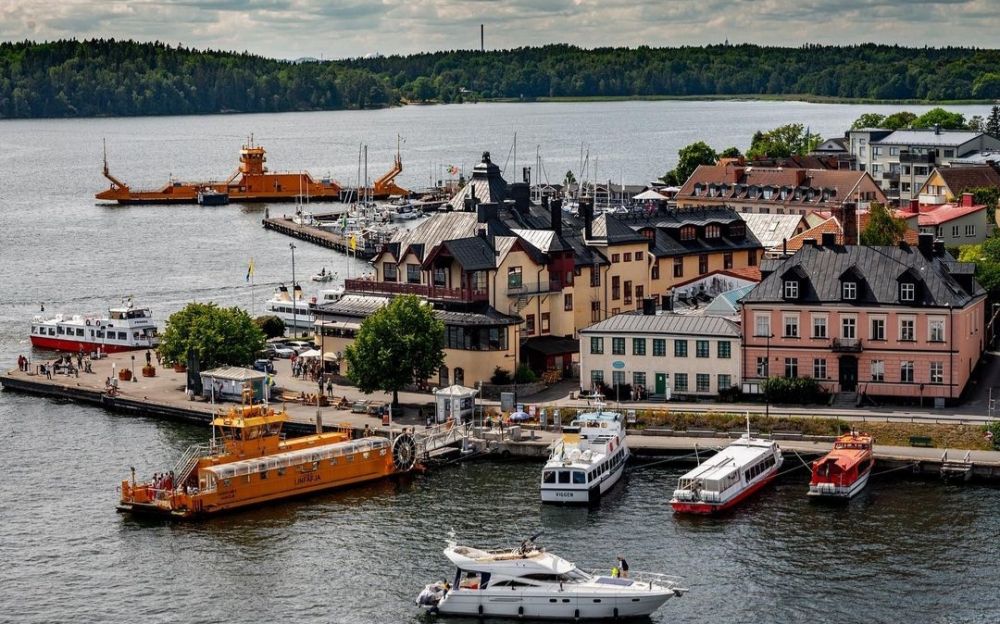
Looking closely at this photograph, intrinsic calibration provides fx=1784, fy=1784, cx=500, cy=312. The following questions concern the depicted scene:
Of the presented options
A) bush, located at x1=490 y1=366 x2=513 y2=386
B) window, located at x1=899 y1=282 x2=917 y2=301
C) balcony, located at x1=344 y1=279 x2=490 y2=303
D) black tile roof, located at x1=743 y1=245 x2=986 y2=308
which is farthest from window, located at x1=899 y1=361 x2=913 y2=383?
balcony, located at x1=344 y1=279 x2=490 y2=303

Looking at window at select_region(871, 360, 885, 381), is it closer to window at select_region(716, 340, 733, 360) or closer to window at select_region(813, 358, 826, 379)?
window at select_region(813, 358, 826, 379)

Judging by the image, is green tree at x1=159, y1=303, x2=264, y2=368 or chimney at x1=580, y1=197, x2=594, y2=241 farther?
chimney at x1=580, y1=197, x2=594, y2=241

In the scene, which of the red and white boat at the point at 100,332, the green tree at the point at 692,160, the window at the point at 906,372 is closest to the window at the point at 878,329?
the window at the point at 906,372

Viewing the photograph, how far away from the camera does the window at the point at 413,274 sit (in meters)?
96.7

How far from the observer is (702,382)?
86188 mm

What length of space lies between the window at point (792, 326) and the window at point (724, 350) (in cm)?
277

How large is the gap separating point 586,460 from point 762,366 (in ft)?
51.6

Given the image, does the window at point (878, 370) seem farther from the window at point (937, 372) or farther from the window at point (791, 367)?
the window at point (791, 367)

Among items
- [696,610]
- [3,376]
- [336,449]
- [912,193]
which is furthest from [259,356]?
[912,193]

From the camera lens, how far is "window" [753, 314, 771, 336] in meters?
85.7

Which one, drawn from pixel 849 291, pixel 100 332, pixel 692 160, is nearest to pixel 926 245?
pixel 849 291

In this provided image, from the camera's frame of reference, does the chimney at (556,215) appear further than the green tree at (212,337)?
Yes

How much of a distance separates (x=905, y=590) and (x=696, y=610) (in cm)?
751

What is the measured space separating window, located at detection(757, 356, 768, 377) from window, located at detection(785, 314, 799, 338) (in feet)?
5.27
